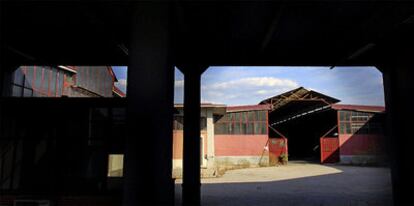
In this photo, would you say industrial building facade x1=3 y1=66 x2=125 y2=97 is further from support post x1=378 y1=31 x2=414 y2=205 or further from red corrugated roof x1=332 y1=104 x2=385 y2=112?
red corrugated roof x1=332 y1=104 x2=385 y2=112

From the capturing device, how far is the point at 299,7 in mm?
5809


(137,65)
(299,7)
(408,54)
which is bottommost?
(137,65)

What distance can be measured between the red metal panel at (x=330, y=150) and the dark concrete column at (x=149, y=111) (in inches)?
1096

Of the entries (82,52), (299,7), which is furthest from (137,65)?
(82,52)

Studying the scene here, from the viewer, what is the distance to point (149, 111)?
3.79m

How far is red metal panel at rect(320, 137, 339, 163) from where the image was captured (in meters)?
28.5

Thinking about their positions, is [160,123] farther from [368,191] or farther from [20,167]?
[368,191]

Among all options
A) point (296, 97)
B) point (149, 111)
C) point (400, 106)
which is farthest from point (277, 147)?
point (149, 111)

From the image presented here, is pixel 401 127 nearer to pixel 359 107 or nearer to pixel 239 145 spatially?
pixel 239 145

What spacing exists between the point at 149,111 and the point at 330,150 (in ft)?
93.0

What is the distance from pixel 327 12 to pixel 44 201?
28.1 ft

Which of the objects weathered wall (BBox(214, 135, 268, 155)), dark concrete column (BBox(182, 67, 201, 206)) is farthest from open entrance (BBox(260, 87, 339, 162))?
dark concrete column (BBox(182, 67, 201, 206))

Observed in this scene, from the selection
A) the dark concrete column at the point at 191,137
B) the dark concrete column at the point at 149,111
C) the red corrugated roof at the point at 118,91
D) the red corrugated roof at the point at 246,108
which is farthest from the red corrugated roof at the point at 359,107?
the dark concrete column at the point at 149,111

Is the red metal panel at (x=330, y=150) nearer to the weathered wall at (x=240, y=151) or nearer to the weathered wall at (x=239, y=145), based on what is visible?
the weathered wall at (x=240, y=151)
